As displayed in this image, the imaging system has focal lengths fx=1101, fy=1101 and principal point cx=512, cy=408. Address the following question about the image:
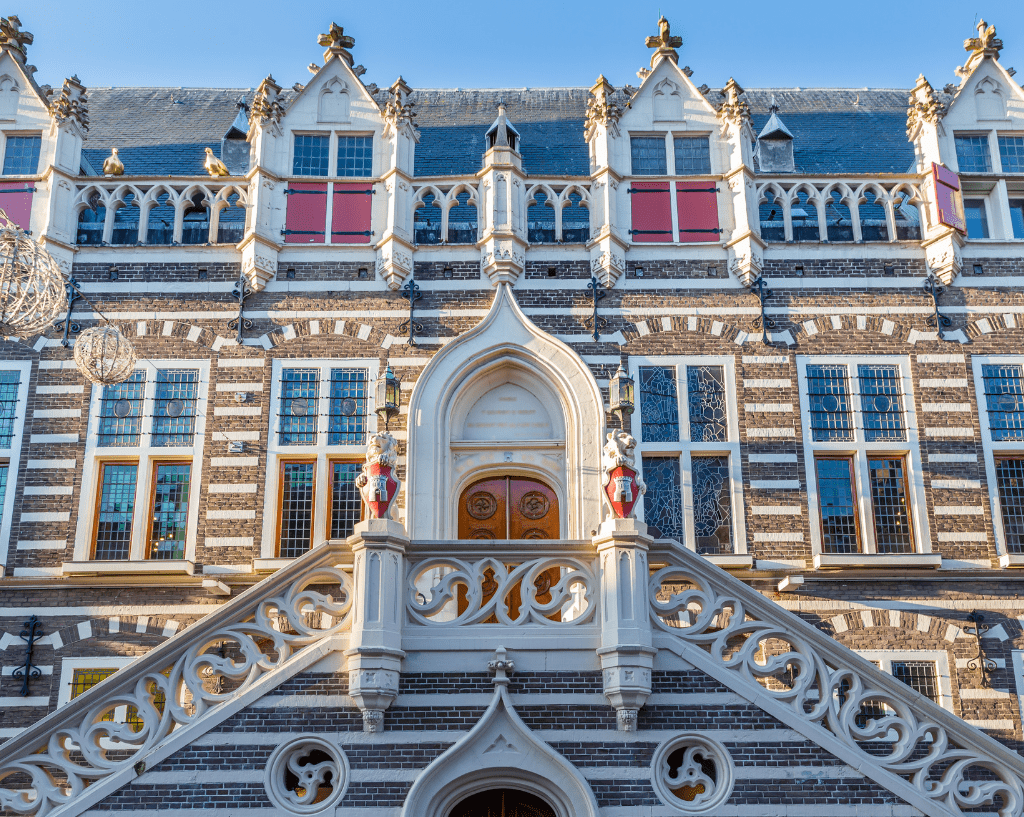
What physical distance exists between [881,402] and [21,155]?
44.8 ft

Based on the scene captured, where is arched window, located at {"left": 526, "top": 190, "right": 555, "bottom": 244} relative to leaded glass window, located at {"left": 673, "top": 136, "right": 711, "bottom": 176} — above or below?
below

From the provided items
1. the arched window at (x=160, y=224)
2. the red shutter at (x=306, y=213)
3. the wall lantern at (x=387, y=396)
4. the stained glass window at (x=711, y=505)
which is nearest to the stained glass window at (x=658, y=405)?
the stained glass window at (x=711, y=505)

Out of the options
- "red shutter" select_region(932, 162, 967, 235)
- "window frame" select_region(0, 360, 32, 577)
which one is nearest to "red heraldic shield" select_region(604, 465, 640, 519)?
"red shutter" select_region(932, 162, 967, 235)

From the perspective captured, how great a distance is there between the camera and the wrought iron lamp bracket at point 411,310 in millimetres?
16188

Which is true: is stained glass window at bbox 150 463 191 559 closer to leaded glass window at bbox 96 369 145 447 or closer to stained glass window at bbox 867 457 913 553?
leaded glass window at bbox 96 369 145 447

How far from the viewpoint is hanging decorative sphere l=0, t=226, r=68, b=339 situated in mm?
11180

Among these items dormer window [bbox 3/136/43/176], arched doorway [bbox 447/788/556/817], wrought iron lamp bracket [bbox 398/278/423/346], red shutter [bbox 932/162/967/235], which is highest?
dormer window [bbox 3/136/43/176]

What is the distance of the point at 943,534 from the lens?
49.7 ft

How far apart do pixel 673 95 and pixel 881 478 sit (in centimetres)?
691

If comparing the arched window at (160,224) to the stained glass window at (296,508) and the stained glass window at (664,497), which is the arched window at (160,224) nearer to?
the stained glass window at (296,508)

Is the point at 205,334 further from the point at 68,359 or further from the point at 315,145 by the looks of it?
the point at 315,145

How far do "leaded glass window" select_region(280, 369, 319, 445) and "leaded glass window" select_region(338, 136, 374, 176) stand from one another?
3.50 meters

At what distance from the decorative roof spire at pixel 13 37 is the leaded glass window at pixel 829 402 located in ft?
43.9

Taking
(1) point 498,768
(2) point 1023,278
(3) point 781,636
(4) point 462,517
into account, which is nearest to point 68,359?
(4) point 462,517
